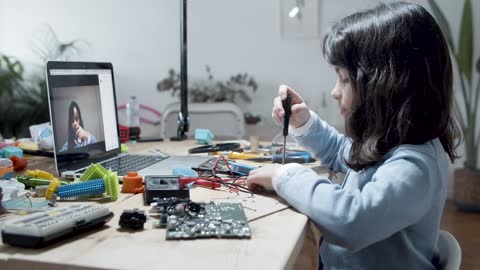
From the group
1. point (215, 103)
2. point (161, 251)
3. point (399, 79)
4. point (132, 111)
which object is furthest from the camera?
point (215, 103)

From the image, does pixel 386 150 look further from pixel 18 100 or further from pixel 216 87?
pixel 18 100

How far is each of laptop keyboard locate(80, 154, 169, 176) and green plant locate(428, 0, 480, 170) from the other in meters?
1.70

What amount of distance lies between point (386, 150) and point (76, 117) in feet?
2.36

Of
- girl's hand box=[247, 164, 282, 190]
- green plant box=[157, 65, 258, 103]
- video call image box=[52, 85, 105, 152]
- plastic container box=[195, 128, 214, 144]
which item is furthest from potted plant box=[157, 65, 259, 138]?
girl's hand box=[247, 164, 282, 190]

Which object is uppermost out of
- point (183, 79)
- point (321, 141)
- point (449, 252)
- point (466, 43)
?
point (466, 43)

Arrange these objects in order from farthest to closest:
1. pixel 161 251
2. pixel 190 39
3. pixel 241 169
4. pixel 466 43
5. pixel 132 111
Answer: pixel 190 39, pixel 466 43, pixel 132 111, pixel 241 169, pixel 161 251

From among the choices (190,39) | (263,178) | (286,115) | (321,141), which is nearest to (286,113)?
(286,115)

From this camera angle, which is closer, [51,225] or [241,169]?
[51,225]

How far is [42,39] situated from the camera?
8.93 feet

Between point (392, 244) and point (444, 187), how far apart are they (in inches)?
4.9

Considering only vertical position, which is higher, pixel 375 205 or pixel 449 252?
pixel 375 205

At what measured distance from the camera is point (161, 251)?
561 mm

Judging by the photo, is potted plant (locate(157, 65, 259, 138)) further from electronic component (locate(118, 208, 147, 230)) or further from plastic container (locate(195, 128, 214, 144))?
electronic component (locate(118, 208, 147, 230))

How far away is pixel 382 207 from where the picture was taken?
65 centimetres
